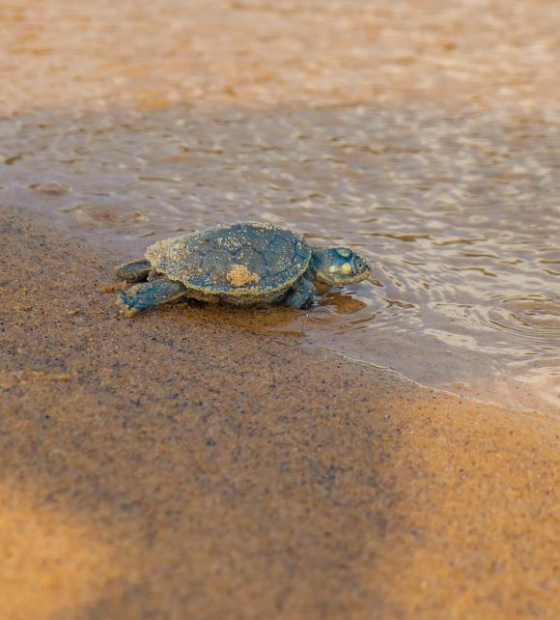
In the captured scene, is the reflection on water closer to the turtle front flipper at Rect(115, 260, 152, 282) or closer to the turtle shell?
the turtle shell

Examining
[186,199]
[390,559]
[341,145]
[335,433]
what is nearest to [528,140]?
[341,145]

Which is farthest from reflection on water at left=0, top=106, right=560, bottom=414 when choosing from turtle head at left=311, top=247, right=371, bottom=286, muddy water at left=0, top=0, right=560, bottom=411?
turtle head at left=311, top=247, right=371, bottom=286

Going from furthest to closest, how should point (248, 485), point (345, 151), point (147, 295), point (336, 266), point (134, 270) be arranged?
point (345, 151), point (336, 266), point (134, 270), point (147, 295), point (248, 485)

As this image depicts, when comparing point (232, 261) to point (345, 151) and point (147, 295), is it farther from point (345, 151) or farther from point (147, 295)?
point (345, 151)

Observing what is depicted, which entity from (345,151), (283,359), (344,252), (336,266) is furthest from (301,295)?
(345,151)

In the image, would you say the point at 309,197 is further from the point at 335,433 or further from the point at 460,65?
the point at 460,65
